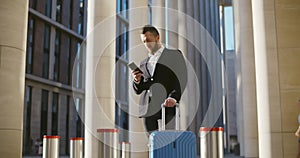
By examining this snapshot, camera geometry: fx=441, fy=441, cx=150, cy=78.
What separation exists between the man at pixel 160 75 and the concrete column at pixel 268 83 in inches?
193

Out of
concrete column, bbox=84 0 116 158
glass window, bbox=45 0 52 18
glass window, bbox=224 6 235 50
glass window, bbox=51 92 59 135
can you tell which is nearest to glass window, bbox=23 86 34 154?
glass window, bbox=51 92 59 135

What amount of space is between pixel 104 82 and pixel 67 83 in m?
40.2

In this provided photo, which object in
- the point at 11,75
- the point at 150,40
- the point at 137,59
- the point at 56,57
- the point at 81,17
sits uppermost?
the point at 81,17

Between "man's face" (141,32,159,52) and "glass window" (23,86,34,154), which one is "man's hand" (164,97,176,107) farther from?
"glass window" (23,86,34,154)

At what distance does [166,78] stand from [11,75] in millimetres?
5512

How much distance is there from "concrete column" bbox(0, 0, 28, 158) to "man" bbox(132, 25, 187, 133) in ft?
15.9

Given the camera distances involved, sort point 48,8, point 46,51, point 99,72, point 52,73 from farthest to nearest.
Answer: point 48,8 < point 46,51 < point 52,73 < point 99,72

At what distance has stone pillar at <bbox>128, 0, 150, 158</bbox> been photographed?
22.1 metres

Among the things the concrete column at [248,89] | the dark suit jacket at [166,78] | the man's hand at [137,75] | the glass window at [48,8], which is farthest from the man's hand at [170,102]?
the glass window at [48,8]

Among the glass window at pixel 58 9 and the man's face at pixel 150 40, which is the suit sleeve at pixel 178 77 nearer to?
the man's face at pixel 150 40

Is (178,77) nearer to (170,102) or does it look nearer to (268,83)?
(170,102)

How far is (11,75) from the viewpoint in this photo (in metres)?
12.1

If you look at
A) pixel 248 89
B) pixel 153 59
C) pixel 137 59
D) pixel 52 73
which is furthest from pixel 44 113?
pixel 153 59

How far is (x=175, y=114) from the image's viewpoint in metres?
8.46
